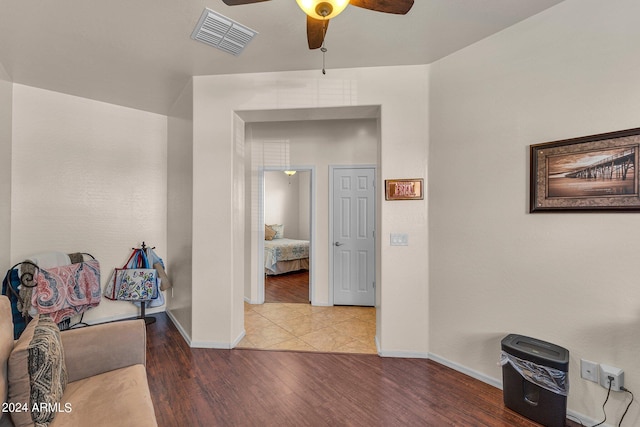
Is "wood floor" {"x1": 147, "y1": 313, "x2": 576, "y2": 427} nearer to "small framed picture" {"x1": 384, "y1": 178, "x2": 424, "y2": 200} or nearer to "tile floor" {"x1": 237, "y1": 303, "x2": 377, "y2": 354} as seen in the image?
"tile floor" {"x1": 237, "y1": 303, "x2": 377, "y2": 354}

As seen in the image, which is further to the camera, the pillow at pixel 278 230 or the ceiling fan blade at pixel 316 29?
the pillow at pixel 278 230

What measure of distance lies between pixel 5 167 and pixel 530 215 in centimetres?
482

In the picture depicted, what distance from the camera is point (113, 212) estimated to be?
3635 mm

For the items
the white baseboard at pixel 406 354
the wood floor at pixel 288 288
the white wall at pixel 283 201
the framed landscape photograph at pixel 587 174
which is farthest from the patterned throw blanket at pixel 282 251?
the framed landscape photograph at pixel 587 174

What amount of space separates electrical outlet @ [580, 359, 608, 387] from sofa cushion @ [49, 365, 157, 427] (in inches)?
96.9

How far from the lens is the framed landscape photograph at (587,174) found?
1674 millimetres

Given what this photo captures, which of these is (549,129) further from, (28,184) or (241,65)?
(28,184)

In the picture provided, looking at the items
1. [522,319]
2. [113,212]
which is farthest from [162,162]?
[522,319]

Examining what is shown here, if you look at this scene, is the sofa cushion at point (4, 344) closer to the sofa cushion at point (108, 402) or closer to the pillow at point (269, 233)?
the sofa cushion at point (108, 402)

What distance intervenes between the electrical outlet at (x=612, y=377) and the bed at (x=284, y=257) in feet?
16.3

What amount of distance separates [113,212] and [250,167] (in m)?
1.85

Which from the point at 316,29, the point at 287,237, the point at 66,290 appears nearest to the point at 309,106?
the point at 316,29

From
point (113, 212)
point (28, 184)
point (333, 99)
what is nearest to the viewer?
point (333, 99)

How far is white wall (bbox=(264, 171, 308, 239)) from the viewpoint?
7.45m
